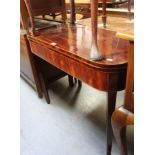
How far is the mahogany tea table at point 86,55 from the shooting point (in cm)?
80

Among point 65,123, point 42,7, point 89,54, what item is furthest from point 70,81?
point 89,54

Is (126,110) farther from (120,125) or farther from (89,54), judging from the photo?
(89,54)

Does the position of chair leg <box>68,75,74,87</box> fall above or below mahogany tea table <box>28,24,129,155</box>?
below

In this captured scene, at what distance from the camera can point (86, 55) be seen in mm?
889

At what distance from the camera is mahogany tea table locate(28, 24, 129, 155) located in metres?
0.80

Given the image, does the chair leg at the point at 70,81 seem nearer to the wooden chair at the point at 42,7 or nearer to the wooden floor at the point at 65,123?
the wooden floor at the point at 65,123

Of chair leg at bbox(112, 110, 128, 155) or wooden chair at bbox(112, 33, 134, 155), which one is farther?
chair leg at bbox(112, 110, 128, 155)

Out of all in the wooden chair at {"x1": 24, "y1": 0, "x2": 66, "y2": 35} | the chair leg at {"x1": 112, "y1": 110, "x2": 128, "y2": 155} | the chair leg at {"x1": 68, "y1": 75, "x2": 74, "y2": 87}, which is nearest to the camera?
the chair leg at {"x1": 112, "y1": 110, "x2": 128, "y2": 155}

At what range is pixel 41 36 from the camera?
1.32 m

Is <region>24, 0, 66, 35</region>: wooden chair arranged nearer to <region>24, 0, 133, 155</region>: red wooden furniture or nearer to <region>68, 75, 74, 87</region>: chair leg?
<region>24, 0, 133, 155</region>: red wooden furniture

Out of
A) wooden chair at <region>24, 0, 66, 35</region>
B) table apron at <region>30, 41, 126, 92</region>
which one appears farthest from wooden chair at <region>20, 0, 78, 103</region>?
table apron at <region>30, 41, 126, 92</region>

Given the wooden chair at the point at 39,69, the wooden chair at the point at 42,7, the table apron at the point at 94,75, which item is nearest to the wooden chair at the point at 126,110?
the table apron at the point at 94,75

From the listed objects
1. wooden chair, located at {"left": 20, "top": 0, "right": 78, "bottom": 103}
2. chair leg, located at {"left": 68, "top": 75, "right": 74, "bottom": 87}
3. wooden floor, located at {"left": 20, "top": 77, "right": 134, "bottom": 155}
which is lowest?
wooden floor, located at {"left": 20, "top": 77, "right": 134, "bottom": 155}
